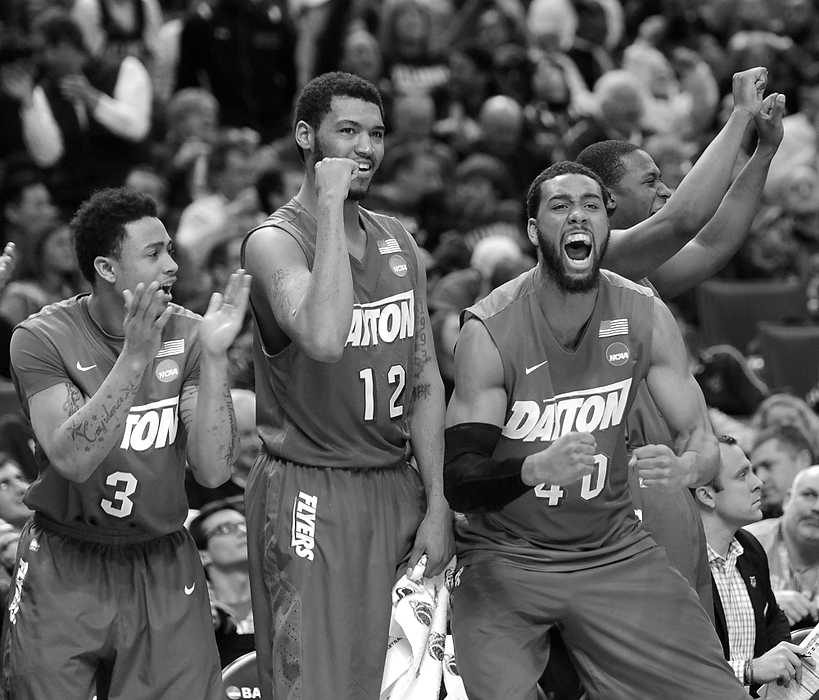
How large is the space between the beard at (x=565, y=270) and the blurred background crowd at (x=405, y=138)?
334 centimetres

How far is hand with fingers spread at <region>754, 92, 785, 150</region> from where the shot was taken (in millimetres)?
5516

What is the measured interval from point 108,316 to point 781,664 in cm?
255

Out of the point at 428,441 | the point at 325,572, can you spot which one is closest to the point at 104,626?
the point at 325,572

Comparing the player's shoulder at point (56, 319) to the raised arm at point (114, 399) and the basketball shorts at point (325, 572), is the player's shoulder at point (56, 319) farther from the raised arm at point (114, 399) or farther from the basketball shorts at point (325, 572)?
the basketball shorts at point (325, 572)

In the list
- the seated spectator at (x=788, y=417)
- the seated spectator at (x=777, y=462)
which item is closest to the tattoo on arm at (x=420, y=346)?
the seated spectator at (x=777, y=462)

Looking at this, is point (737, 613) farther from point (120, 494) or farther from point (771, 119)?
point (120, 494)

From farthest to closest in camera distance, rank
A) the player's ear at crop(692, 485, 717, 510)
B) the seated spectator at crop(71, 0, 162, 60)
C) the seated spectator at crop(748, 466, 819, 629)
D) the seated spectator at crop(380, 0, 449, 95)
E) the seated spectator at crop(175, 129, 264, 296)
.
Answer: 1. the seated spectator at crop(380, 0, 449, 95)
2. the seated spectator at crop(71, 0, 162, 60)
3. the seated spectator at crop(175, 129, 264, 296)
4. the seated spectator at crop(748, 466, 819, 629)
5. the player's ear at crop(692, 485, 717, 510)

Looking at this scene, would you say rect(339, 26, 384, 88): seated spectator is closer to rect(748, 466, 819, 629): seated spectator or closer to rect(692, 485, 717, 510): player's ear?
rect(748, 466, 819, 629): seated spectator

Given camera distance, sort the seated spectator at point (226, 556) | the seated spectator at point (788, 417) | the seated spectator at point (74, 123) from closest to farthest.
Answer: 1. the seated spectator at point (226, 556)
2. the seated spectator at point (788, 417)
3. the seated spectator at point (74, 123)

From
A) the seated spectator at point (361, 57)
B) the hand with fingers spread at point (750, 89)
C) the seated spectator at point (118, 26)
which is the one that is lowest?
the hand with fingers spread at point (750, 89)

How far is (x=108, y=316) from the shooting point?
506 cm

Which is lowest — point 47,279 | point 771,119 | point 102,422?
point 102,422

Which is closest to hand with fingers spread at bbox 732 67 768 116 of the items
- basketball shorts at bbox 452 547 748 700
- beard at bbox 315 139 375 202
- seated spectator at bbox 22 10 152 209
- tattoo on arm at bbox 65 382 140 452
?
beard at bbox 315 139 375 202

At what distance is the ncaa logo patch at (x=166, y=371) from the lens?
5.00 meters
